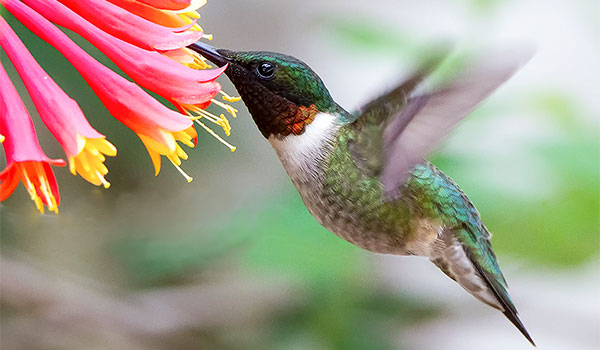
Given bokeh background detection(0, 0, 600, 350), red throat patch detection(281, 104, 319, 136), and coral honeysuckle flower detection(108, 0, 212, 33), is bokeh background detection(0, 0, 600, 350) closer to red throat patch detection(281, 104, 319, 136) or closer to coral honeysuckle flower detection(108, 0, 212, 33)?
red throat patch detection(281, 104, 319, 136)

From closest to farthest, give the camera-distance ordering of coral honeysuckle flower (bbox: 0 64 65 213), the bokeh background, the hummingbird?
coral honeysuckle flower (bbox: 0 64 65 213), the hummingbird, the bokeh background

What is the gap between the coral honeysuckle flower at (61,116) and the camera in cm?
52

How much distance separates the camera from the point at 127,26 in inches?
21.8

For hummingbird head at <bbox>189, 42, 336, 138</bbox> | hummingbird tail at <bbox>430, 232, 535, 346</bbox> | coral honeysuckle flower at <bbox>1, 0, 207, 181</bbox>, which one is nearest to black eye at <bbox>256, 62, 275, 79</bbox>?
hummingbird head at <bbox>189, 42, 336, 138</bbox>

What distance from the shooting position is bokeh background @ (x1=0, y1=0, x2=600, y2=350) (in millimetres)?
1170

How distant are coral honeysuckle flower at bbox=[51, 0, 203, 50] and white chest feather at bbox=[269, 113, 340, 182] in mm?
149

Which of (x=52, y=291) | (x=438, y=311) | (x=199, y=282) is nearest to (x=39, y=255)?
(x=52, y=291)

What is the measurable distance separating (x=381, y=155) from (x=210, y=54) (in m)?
0.19

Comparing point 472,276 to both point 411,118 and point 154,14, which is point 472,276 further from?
point 154,14

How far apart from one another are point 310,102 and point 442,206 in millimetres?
193

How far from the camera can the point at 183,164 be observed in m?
1.39

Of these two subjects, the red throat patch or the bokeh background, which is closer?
the red throat patch

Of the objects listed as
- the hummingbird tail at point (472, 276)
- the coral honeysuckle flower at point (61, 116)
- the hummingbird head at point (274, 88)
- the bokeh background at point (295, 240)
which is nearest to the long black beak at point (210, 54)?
the hummingbird head at point (274, 88)

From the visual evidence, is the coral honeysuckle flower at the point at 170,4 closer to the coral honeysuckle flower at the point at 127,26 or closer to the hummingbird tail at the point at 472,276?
the coral honeysuckle flower at the point at 127,26
